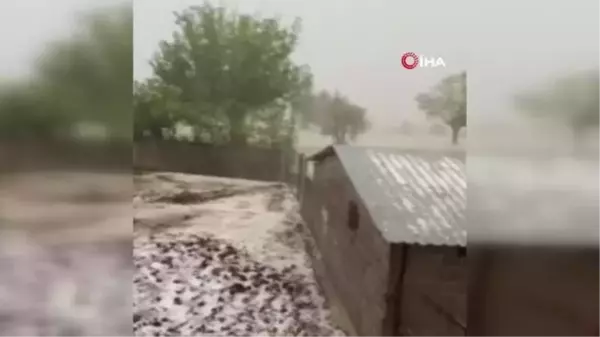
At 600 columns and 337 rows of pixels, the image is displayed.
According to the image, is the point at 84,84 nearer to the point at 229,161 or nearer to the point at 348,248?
the point at 229,161

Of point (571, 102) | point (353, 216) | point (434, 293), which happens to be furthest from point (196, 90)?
point (571, 102)

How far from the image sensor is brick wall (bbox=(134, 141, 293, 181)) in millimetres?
1104

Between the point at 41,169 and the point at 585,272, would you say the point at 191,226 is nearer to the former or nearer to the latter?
the point at 41,169

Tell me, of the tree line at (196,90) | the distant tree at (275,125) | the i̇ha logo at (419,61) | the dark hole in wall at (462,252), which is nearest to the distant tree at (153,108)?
the tree line at (196,90)

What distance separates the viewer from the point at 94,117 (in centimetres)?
107

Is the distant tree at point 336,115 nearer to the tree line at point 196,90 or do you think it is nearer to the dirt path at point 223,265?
the tree line at point 196,90

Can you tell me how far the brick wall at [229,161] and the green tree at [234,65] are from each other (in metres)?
0.03

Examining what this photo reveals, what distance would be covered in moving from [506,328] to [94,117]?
2.45 ft

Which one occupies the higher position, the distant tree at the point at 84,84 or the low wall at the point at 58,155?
the distant tree at the point at 84,84

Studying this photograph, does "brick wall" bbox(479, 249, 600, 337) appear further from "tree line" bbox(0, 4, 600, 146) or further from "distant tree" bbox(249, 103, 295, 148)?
"distant tree" bbox(249, 103, 295, 148)

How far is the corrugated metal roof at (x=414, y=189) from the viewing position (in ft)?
3.67

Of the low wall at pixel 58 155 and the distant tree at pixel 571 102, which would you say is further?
the distant tree at pixel 571 102

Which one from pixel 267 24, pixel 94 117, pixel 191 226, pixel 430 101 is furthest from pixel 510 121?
pixel 94 117

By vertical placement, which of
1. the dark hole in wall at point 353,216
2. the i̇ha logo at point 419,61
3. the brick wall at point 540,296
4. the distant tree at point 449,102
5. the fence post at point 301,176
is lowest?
the brick wall at point 540,296
